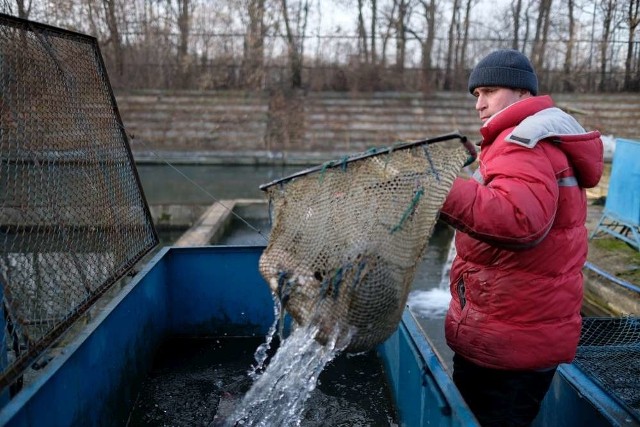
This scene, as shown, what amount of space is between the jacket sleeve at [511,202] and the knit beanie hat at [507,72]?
32 cm

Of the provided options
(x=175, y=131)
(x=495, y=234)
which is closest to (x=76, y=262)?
(x=495, y=234)

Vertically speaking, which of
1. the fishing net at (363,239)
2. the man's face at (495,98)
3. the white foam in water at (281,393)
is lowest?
the white foam in water at (281,393)

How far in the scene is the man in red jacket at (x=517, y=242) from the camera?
62.7 inches

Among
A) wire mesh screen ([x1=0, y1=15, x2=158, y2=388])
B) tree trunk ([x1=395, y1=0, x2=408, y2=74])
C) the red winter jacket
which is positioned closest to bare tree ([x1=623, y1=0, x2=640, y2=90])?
tree trunk ([x1=395, y1=0, x2=408, y2=74])

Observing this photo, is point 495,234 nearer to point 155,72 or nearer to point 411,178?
point 411,178

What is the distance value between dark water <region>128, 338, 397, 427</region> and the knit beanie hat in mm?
1908

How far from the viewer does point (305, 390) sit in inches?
118

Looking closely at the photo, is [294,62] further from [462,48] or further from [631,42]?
[631,42]

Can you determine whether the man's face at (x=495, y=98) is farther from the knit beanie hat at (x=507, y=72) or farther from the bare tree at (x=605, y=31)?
the bare tree at (x=605, y=31)

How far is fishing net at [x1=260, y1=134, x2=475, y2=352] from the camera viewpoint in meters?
1.81

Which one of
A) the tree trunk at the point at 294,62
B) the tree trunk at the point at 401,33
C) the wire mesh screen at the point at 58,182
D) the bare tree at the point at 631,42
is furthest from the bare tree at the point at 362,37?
the wire mesh screen at the point at 58,182

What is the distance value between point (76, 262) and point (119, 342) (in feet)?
1.62

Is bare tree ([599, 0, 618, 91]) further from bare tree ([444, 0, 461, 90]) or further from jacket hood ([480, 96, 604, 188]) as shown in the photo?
jacket hood ([480, 96, 604, 188])

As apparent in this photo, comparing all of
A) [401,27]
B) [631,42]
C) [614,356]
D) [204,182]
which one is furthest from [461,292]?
[631,42]
